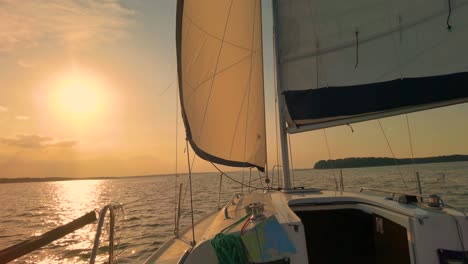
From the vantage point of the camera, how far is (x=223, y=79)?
17.8ft

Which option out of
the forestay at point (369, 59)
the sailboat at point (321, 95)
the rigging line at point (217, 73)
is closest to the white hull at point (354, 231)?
the sailboat at point (321, 95)

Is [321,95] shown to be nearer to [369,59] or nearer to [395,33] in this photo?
[369,59]

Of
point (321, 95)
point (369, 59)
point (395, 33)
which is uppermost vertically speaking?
point (395, 33)

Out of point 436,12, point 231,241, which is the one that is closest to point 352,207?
point 231,241

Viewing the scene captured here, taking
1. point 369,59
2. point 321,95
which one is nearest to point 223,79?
point 321,95

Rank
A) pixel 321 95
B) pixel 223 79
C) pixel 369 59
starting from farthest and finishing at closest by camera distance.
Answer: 1. pixel 223 79
2. pixel 369 59
3. pixel 321 95

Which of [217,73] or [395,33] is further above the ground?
[395,33]

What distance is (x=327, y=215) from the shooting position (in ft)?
13.8

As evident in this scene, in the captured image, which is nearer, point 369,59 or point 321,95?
point 321,95

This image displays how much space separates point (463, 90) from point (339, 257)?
2.88m

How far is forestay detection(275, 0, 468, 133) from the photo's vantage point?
4664 mm

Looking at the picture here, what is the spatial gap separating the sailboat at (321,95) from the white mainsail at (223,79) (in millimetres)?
20

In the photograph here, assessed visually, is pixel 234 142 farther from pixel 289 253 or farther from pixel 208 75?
pixel 289 253

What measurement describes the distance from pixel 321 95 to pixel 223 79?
5.36 ft
